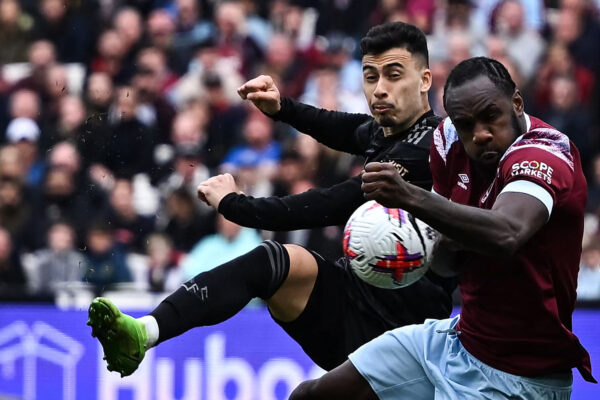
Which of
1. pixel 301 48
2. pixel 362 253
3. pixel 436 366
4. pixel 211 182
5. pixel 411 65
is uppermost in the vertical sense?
pixel 301 48

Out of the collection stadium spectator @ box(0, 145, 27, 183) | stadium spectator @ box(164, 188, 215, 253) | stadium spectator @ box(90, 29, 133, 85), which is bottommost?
stadium spectator @ box(164, 188, 215, 253)

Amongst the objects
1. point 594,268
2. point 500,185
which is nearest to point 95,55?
point 594,268

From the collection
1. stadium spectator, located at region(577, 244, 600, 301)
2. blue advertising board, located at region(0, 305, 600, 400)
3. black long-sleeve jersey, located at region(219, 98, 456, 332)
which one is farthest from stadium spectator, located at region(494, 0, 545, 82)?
black long-sleeve jersey, located at region(219, 98, 456, 332)

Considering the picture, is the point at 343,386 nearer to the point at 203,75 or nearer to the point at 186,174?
the point at 186,174

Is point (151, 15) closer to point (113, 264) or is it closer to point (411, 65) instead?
point (113, 264)

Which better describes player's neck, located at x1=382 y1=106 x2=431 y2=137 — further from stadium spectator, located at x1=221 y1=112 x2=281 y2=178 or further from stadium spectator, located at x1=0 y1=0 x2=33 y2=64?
stadium spectator, located at x1=0 y1=0 x2=33 y2=64

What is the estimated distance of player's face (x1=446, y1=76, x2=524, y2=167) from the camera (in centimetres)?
396

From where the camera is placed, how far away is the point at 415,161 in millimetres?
4973

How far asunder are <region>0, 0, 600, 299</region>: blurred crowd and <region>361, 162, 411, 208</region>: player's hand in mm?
3998

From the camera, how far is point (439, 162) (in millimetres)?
4457

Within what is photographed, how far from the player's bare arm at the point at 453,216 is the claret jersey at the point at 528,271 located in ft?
0.65

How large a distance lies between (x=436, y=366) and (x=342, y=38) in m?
5.69

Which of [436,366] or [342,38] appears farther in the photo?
[342,38]

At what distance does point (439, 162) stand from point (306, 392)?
113 centimetres
